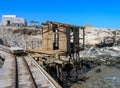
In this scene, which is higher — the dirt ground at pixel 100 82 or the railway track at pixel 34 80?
the railway track at pixel 34 80

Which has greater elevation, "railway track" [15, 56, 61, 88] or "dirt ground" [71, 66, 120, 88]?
"railway track" [15, 56, 61, 88]

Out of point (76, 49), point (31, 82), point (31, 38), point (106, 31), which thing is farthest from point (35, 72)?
point (106, 31)

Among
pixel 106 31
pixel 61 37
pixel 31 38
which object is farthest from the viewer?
pixel 106 31

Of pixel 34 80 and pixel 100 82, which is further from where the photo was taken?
pixel 100 82

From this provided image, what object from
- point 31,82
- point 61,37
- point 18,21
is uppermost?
point 18,21

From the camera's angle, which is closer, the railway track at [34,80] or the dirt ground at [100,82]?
the railway track at [34,80]

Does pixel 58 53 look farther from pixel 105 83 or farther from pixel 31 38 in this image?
pixel 31 38

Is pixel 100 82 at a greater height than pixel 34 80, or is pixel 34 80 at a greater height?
pixel 34 80

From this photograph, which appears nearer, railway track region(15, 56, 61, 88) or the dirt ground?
railway track region(15, 56, 61, 88)

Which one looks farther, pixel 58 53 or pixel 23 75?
pixel 58 53

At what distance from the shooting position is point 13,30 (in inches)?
2783

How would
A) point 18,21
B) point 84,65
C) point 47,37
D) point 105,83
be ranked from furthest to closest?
point 18,21 → point 84,65 → point 47,37 → point 105,83

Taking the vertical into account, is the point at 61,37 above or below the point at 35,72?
above

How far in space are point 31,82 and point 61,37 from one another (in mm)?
19618
